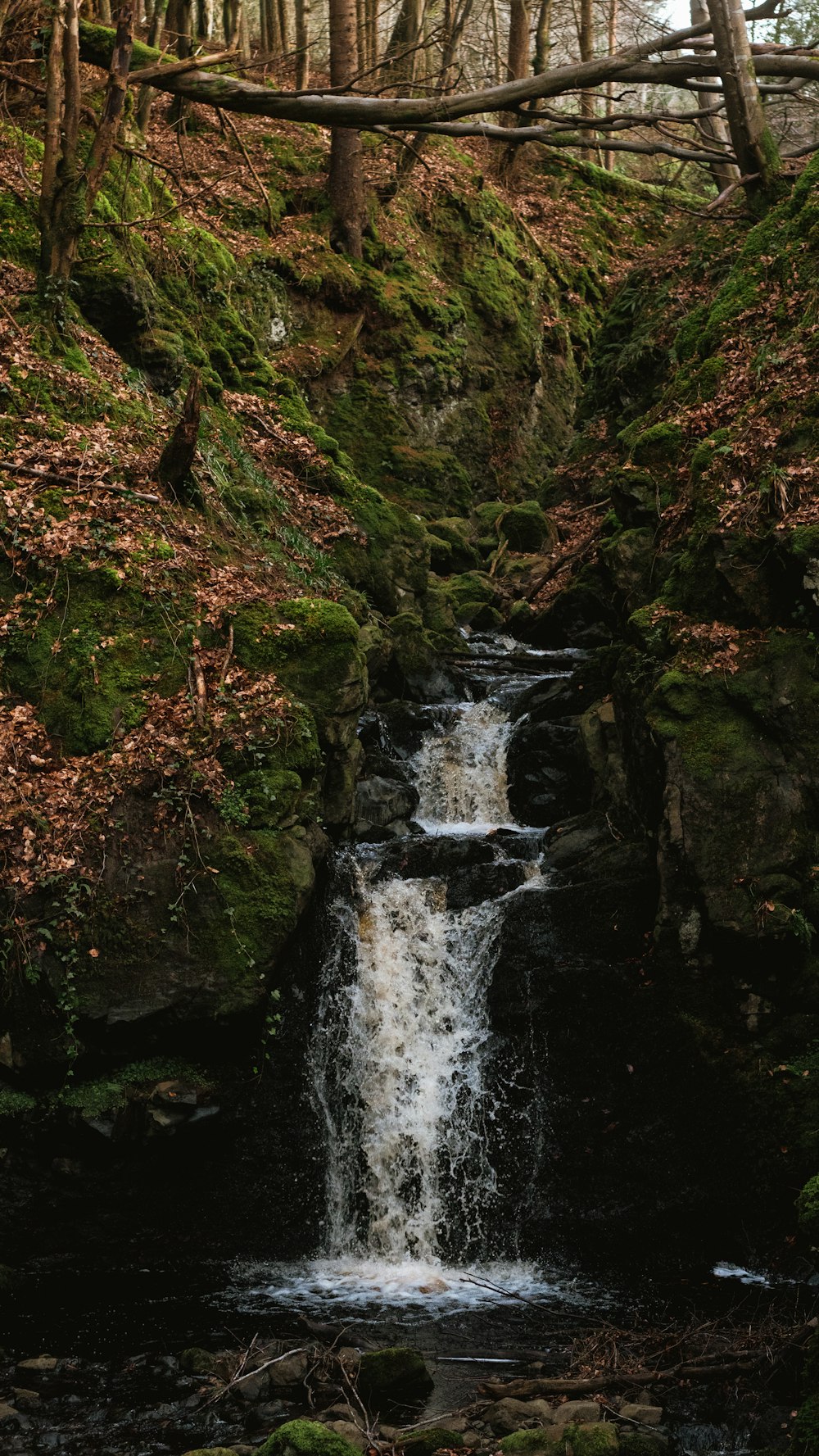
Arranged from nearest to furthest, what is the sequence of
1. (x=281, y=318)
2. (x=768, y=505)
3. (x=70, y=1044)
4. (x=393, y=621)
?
(x=70, y=1044)
(x=768, y=505)
(x=393, y=621)
(x=281, y=318)

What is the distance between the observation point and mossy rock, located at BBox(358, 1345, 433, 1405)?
621 cm

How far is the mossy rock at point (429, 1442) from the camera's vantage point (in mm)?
5473

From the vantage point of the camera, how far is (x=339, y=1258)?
860 centimetres

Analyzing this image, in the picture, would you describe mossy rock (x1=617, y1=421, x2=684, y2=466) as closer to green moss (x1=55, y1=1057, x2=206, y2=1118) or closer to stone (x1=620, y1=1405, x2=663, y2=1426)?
green moss (x1=55, y1=1057, x2=206, y2=1118)

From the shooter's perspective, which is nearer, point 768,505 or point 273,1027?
point 273,1027

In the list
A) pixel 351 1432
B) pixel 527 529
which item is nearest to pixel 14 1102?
pixel 351 1432

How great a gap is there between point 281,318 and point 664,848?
37.7ft

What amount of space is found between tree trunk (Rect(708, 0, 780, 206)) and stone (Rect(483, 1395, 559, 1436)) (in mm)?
11684

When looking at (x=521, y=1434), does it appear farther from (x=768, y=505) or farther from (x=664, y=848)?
(x=768, y=505)

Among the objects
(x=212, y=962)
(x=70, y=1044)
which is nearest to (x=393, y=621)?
(x=212, y=962)

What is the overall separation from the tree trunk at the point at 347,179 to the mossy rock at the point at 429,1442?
57.4 feet

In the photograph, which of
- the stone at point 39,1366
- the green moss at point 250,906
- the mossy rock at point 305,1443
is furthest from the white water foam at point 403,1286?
the mossy rock at point 305,1443

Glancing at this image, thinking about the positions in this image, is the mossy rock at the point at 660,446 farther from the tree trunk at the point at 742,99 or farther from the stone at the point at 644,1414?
the stone at the point at 644,1414

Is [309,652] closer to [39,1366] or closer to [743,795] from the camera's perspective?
[743,795]
